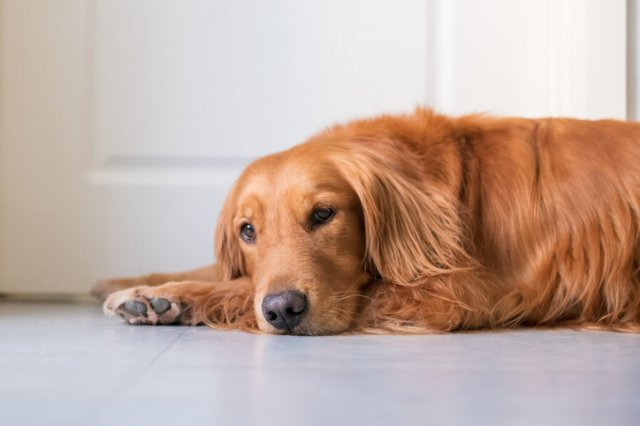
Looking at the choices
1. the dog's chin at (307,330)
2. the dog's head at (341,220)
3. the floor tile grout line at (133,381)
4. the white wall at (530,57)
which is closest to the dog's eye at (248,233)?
the dog's head at (341,220)

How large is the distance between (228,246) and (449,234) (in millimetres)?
575

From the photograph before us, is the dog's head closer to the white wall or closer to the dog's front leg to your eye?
the dog's front leg

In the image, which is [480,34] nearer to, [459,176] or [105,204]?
[459,176]

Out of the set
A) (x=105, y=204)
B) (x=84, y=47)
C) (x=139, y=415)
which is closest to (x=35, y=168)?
(x=105, y=204)

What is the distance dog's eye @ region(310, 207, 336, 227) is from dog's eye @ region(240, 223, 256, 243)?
17cm

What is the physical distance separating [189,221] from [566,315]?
1342 mm

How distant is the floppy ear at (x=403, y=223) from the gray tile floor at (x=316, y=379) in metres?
0.25

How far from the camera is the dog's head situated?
188 cm

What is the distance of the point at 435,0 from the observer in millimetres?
2889

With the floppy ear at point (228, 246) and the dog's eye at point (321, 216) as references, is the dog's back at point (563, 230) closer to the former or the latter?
the dog's eye at point (321, 216)

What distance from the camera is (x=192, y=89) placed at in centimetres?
287

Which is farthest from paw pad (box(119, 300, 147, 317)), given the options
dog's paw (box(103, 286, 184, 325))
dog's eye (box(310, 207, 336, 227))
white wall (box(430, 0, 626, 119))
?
white wall (box(430, 0, 626, 119))

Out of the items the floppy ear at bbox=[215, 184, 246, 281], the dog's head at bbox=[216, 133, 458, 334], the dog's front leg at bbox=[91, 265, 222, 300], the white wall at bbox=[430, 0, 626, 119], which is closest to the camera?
the dog's head at bbox=[216, 133, 458, 334]

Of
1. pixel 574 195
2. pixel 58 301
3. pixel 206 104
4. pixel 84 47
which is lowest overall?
pixel 58 301
